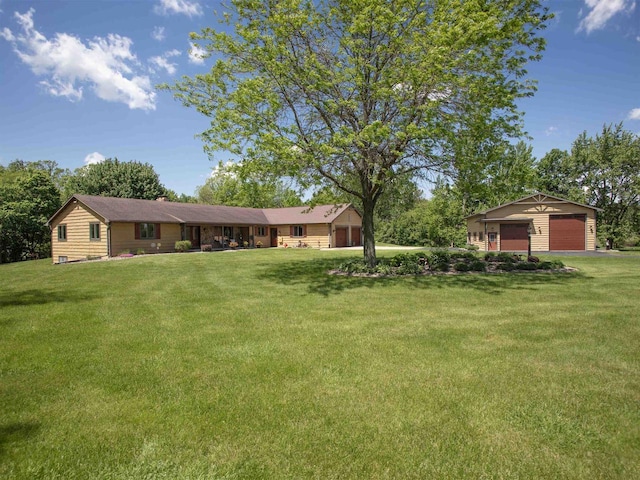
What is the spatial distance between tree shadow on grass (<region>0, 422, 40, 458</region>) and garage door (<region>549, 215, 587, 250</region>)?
33.7 meters

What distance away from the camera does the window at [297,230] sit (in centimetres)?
3872

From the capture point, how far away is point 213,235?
35.6 metres

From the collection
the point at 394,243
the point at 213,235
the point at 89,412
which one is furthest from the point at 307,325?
the point at 394,243

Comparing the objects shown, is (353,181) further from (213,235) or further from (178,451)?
(213,235)

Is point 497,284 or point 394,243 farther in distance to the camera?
point 394,243

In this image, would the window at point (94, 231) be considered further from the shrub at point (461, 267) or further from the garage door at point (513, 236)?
the garage door at point (513, 236)

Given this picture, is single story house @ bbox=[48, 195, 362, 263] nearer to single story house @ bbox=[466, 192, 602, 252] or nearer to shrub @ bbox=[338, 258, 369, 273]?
shrub @ bbox=[338, 258, 369, 273]

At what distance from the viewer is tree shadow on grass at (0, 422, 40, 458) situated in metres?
3.65

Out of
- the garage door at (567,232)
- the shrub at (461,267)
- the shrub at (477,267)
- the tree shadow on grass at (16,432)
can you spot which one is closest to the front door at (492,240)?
the garage door at (567,232)

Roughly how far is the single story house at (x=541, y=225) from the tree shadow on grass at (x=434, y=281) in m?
15.7

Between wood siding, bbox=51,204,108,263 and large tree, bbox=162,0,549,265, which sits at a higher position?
large tree, bbox=162,0,549,265

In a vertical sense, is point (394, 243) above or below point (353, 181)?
below

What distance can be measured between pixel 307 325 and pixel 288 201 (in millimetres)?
9235

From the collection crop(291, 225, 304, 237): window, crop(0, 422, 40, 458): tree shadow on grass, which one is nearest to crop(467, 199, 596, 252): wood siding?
crop(291, 225, 304, 237): window
